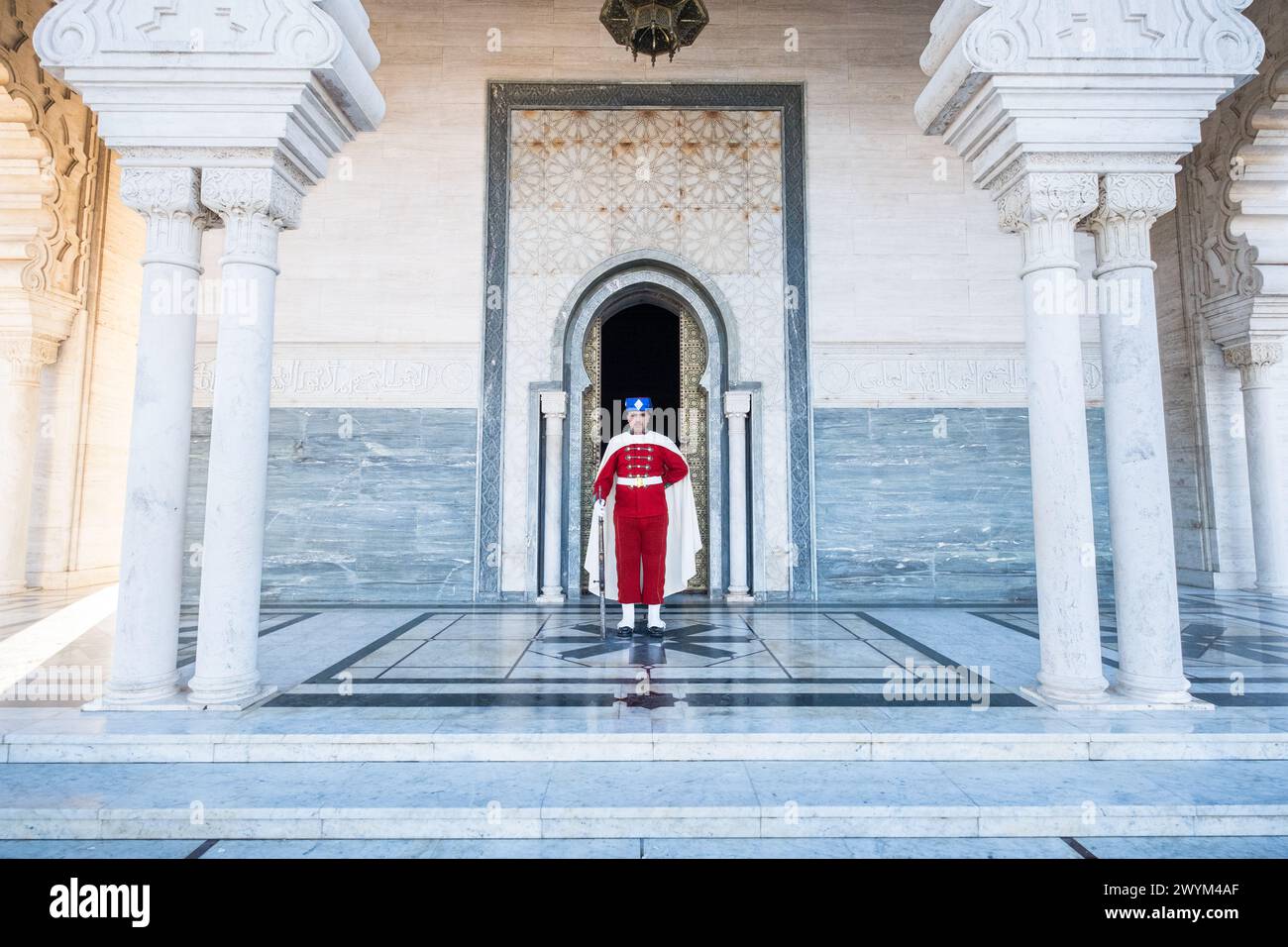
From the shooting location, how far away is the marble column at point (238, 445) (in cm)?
284

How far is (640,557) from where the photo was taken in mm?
4738

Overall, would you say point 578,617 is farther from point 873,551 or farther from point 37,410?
point 37,410

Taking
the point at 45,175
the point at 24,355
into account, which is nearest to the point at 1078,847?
the point at 24,355

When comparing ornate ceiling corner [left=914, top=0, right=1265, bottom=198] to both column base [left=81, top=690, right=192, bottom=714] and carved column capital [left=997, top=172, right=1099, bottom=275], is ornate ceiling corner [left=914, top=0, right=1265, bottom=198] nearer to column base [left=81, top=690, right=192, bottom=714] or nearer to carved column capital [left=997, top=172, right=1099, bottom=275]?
carved column capital [left=997, top=172, right=1099, bottom=275]

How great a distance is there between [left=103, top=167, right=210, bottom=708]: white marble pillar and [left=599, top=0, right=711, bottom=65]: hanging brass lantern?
3613 millimetres

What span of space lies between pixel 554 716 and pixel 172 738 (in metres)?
1.36

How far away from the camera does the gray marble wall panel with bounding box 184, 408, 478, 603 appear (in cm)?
602

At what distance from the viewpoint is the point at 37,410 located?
6.34m

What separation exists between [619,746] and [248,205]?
2.69 metres

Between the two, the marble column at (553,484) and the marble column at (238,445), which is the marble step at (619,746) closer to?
the marble column at (238,445)

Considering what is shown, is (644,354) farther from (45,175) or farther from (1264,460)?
(1264,460)

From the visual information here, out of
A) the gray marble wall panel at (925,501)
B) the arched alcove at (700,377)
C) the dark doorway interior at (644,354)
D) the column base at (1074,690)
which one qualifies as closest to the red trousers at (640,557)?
the arched alcove at (700,377)

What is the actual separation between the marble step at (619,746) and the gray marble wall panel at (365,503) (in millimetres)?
3562
